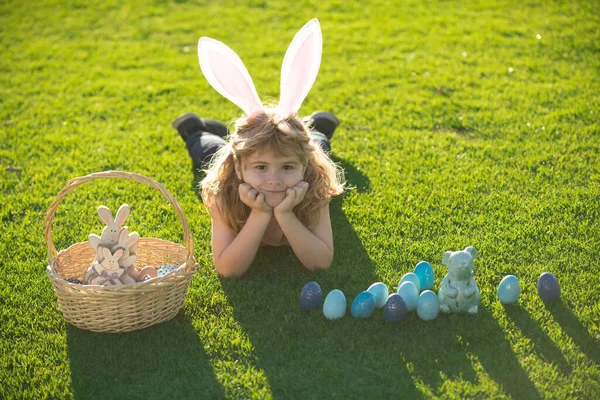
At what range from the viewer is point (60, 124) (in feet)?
19.0

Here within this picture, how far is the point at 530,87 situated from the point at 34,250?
428 centimetres

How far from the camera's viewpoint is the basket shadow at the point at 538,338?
2.94 metres

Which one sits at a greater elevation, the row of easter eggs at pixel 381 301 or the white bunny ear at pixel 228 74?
the white bunny ear at pixel 228 74

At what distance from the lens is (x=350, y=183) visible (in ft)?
15.4

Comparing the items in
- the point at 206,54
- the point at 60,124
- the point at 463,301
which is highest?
the point at 206,54

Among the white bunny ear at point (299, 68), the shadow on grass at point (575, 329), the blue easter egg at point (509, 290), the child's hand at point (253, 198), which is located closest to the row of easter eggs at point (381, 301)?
the blue easter egg at point (509, 290)

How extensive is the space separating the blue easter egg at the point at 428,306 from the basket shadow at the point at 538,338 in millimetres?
356

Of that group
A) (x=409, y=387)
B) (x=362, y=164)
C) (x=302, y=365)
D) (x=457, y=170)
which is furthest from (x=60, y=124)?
(x=409, y=387)

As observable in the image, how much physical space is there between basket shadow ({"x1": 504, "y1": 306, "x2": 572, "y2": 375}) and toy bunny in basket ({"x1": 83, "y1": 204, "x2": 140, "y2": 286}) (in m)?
1.77

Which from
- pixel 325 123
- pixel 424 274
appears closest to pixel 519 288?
pixel 424 274

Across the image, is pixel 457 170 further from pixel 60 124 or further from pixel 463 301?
pixel 60 124

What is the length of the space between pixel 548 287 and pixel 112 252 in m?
2.03

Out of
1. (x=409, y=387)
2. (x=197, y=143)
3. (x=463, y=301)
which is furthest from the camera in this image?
(x=197, y=143)

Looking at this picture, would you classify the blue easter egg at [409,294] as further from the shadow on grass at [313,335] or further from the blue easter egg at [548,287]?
the blue easter egg at [548,287]
